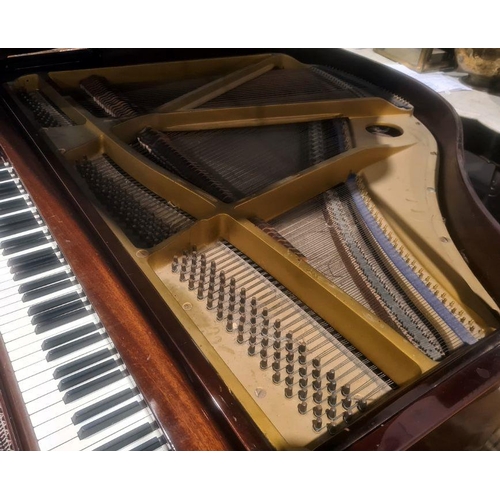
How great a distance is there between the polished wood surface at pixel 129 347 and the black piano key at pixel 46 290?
0.06m

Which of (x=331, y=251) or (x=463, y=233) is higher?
(x=463, y=233)

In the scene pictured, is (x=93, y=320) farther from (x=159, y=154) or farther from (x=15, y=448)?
(x=159, y=154)

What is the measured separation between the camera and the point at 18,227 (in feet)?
7.00

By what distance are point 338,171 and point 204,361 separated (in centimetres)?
141

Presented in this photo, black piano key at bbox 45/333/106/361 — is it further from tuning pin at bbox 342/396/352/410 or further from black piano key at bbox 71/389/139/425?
tuning pin at bbox 342/396/352/410

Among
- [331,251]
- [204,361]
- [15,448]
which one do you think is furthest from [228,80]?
[15,448]

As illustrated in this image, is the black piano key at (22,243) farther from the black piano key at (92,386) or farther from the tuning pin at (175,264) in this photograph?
the black piano key at (92,386)

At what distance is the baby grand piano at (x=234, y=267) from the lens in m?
1.48

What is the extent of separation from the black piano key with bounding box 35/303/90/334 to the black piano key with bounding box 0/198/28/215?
699mm

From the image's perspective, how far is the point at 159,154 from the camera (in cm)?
264

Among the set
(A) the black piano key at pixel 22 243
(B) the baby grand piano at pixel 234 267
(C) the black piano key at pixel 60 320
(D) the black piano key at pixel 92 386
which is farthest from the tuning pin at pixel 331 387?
(A) the black piano key at pixel 22 243

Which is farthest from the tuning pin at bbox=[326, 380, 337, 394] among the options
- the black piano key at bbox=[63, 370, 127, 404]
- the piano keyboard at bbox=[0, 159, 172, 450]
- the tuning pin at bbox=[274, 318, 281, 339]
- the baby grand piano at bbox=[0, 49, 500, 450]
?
the black piano key at bbox=[63, 370, 127, 404]

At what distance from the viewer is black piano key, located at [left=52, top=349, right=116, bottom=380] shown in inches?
63.2

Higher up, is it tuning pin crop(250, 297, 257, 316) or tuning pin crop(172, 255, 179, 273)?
tuning pin crop(172, 255, 179, 273)
